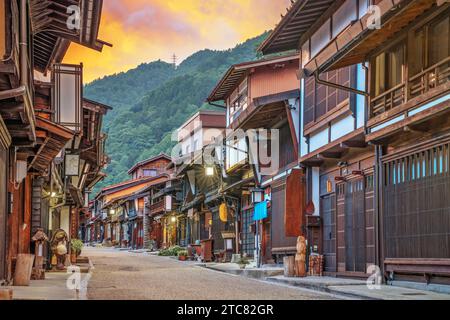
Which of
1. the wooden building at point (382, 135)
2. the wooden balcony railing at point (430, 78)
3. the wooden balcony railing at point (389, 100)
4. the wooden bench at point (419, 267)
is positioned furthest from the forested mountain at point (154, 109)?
the wooden balcony railing at point (430, 78)

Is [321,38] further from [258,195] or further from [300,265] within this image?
[258,195]

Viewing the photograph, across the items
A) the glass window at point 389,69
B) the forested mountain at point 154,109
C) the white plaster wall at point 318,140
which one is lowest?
the white plaster wall at point 318,140

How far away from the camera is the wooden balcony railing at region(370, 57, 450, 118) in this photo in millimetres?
16438

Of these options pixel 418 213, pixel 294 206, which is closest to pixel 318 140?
pixel 294 206

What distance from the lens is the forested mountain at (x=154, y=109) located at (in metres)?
107

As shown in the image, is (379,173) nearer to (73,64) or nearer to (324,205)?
(324,205)

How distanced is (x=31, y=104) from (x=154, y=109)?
3905 inches

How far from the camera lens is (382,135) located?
18453 mm

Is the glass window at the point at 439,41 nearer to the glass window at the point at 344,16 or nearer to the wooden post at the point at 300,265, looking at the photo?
the glass window at the point at 344,16

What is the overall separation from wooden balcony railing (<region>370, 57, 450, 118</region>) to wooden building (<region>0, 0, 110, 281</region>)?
7.61 metres

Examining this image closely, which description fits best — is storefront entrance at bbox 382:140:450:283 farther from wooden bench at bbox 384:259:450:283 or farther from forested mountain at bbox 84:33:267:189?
forested mountain at bbox 84:33:267:189

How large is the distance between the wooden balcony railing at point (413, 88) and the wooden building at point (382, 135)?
0.03 meters

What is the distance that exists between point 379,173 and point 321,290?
354 cm
